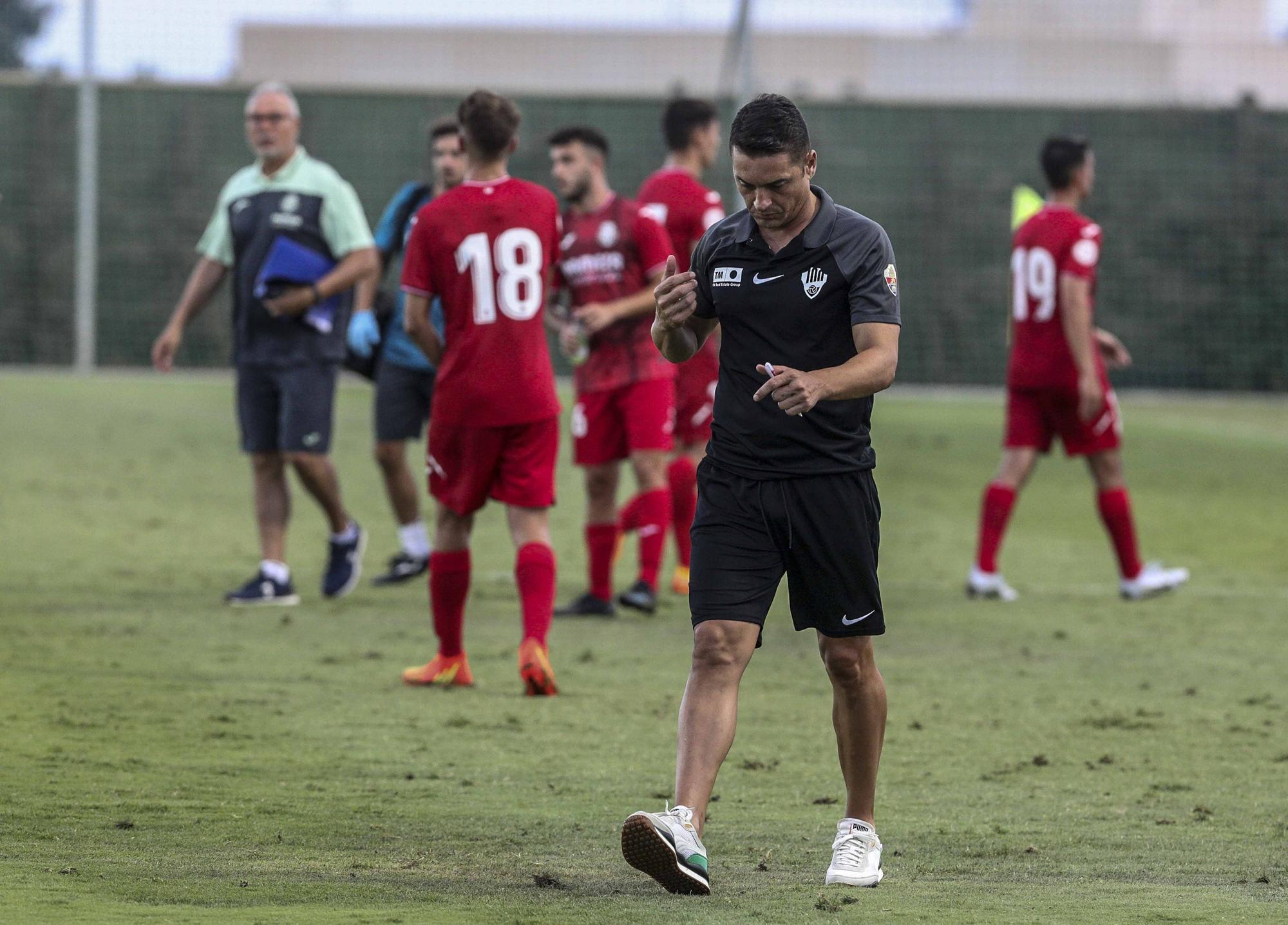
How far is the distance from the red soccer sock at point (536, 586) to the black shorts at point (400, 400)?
2627 millimetres

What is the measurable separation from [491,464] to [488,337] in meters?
0.45

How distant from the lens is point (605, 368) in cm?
830

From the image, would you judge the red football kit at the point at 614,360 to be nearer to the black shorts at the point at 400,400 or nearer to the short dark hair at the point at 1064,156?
the black shorts at the point at 400,400

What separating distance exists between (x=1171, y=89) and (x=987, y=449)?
18382 millimetres

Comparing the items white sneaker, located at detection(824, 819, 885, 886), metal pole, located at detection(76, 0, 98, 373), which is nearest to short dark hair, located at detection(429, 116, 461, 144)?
white sneaker, located at detection(824, 819, 885, 886)

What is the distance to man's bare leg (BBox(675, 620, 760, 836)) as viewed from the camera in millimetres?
4090

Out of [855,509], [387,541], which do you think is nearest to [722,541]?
[855,509]

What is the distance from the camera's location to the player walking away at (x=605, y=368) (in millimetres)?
8203

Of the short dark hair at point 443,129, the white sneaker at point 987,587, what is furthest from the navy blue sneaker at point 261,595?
the white sneaker at point 987,587

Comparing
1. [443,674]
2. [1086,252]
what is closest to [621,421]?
[443,674]

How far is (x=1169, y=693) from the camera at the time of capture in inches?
268

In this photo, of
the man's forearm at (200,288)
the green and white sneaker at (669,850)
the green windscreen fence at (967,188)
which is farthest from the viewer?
the green windscreen fence at (967,188)

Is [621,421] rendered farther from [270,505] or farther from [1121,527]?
[1121,527]

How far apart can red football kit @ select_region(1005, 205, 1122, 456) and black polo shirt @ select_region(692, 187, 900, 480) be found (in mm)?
5084
